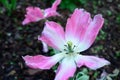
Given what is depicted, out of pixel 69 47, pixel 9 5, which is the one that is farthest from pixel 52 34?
pixel 9 5

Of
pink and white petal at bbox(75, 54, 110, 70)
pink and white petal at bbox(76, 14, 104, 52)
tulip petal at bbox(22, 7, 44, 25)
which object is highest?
tulip petal at bbox(22, 7, 44, 25)

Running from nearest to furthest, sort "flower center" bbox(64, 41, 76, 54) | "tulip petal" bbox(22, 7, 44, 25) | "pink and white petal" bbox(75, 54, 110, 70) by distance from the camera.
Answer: "pink and white petal" bbox(75, 54, 110, 70), "flower center" bbox(64, 41, 76, 54), "tulip petal" bbox(22, 7, 44, 25)

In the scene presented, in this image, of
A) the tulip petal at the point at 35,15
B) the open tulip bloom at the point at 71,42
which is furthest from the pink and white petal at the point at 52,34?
the tulip petal at the point at 35,15

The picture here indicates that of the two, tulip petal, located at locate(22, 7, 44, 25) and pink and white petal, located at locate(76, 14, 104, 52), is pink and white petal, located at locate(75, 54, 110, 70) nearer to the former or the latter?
pink and white petal, located at locate(76, 14, 104, 52)

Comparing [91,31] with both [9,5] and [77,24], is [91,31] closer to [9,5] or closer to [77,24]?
[77,24]

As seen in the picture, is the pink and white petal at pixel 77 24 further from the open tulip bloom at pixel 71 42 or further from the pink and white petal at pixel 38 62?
the pink and white petal at pixel 38 62

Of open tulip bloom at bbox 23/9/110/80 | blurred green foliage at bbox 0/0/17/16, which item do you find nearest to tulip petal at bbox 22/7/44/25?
open tulip bloom at bbox 23/9/110/80

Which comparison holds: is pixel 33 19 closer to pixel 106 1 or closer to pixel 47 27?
pixel 47 27

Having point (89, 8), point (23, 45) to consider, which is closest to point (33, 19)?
point (23, 45)
